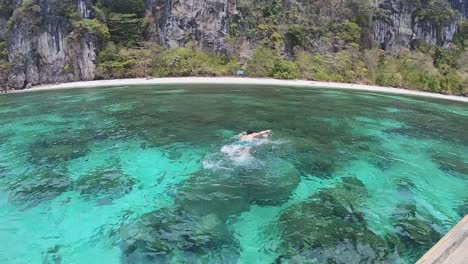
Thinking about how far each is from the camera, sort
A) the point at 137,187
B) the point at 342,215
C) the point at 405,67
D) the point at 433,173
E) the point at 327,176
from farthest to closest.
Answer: the point at 405,67, the point at 433,173, the point at 327,176, the point at 137,187, the point at 342,215

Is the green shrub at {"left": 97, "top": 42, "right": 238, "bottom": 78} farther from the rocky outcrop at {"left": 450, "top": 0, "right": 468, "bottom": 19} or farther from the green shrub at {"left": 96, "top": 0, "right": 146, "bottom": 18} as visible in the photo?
the rocky outcrop at {"left": 450, "top": 0, "right": 468, "bottom": 19}

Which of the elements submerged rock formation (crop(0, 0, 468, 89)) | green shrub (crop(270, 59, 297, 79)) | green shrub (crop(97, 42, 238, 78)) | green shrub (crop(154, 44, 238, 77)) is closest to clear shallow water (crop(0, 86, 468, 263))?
green shrub (crop(97, 42, 238, 78))

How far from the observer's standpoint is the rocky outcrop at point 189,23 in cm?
4519

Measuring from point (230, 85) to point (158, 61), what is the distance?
38.0 feet

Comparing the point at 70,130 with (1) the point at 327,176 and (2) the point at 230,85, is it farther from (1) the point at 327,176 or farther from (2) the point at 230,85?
(2) the point at 230,85

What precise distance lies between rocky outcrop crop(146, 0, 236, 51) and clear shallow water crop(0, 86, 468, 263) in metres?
27.7

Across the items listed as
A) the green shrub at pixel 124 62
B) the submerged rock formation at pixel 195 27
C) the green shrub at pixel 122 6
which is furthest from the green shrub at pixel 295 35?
the green shrub at pixel 122 6

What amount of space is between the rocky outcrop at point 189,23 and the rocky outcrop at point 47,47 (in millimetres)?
9000

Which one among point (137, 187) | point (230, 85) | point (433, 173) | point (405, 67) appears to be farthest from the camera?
point (405, 67)

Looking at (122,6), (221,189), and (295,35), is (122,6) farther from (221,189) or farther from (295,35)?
(221,189)

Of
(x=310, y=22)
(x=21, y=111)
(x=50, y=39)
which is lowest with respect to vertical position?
(x=21, y=111)

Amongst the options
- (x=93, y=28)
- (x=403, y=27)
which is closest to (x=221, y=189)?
(x=93, y=28)

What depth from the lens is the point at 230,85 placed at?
35.7 m

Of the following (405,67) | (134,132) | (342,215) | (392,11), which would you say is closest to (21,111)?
(134,132)
